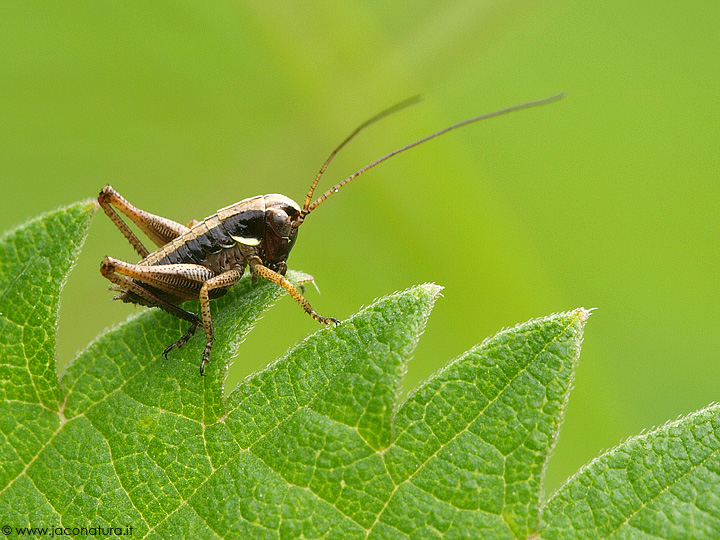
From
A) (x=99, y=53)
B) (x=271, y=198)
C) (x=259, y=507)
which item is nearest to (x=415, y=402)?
(x=259, y=507)

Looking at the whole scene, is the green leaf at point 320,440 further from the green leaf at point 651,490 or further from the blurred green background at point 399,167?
the blurred green background at point 399,167

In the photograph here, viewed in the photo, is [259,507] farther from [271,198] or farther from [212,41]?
[212,41]

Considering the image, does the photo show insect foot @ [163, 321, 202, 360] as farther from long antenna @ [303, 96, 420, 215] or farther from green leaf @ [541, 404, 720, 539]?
green leaf @ [541, 404, 720, 539]

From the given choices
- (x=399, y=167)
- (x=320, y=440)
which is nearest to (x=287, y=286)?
(x=320, y=440)

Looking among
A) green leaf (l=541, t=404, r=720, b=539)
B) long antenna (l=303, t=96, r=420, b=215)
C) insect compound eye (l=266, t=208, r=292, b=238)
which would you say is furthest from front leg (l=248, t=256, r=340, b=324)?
green leaf (l=541, t=404, r=720, b=539)

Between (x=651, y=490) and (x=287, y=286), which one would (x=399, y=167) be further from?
(x=651, y=490)

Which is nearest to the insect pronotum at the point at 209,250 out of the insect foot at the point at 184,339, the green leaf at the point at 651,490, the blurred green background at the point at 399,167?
the insect foot at the point at 184,339
